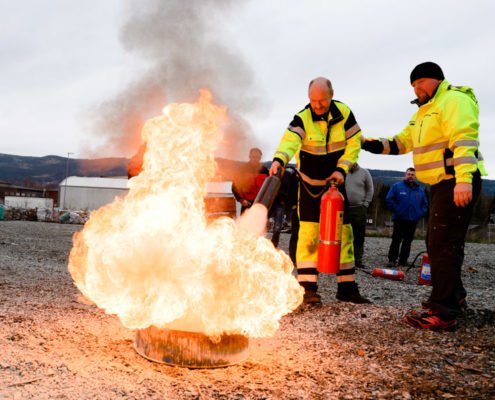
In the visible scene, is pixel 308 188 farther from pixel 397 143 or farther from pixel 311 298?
pixel 311 298

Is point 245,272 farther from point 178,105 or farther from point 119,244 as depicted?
point 178,105

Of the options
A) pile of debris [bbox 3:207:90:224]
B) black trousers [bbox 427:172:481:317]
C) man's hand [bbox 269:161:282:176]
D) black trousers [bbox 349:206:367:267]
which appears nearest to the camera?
black trousers [bbox 427:172:481:317]

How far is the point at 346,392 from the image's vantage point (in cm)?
281

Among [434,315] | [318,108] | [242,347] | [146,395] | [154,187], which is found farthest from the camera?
[318,108]

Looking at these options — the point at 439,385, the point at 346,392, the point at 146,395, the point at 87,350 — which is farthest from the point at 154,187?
the point at 439,385

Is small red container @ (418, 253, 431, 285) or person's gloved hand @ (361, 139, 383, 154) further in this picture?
small red container @ (418, 253, 431, 285)

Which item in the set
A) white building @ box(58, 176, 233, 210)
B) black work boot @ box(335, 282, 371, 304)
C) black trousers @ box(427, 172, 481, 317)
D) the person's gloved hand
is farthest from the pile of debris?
black trousers @ box(427, 172, 481, 317)

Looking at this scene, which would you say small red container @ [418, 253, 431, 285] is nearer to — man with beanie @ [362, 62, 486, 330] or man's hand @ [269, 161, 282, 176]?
man with beanie @ [362, 62, 486, 330]

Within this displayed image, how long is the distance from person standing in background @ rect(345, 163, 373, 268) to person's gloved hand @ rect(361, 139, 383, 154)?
3382 millimetres

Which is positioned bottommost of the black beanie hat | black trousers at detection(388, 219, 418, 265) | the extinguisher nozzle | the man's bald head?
black trousers at detection(388, 219, 418, 265)

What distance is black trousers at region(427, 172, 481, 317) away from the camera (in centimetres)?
405

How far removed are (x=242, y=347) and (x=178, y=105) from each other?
2323mm

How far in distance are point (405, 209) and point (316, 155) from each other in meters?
5.06

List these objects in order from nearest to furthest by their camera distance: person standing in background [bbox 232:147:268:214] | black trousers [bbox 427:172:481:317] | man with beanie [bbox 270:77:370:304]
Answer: black trousers [bbox 427:172:481:317]
man with beanie [bbox 270:77:370:304]
person standing in background [bbox 232:147:268:214]
